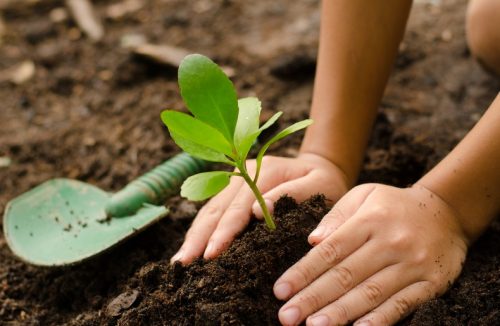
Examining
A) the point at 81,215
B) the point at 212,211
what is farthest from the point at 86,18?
the point at 212,211

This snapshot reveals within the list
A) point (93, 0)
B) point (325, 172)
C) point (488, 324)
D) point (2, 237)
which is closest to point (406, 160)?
point (325, 172)

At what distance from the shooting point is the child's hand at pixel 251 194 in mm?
1280

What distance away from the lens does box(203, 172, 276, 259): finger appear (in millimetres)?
1256

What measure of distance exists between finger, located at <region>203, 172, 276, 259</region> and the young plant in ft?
0.72

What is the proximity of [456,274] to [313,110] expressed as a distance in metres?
0.57

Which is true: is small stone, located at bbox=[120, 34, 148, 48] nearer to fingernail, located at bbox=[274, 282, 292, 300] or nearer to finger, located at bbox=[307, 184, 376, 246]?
finger, located at bbox=[307, 184, 376, 246]

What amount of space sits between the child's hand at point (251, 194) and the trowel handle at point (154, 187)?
0.58ft

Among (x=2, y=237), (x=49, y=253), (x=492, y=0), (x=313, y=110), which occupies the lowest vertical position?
(x=2, y=237)

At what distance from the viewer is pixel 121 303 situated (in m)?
1.27

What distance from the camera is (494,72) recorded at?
1.93 metres

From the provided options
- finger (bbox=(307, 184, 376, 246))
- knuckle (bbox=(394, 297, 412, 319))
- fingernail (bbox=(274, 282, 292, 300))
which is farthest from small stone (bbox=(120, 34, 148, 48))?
knuckle (bbox=(394, 297, 412, 319))

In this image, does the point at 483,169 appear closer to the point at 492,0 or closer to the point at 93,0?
the point at 492,0

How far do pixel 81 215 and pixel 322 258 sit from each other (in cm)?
75

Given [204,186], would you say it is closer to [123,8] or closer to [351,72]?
[351,72]
